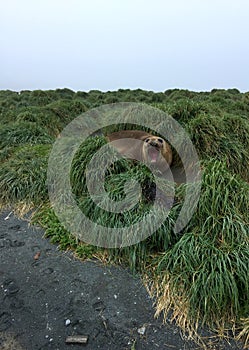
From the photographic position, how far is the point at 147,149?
10.3 ft

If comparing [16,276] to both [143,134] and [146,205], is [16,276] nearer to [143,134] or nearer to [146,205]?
[146,205]

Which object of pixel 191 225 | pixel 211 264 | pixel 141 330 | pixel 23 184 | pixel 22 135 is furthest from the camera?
pixel 22 135

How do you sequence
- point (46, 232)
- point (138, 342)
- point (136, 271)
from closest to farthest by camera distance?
point (138, 342) < point (136, 271) < point (46, 232)

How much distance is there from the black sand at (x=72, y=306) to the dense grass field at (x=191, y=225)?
4.3 inches

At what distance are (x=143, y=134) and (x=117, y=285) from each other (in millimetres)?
1896

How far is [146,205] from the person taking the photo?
258 cm

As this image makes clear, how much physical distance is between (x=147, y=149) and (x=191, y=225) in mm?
1084

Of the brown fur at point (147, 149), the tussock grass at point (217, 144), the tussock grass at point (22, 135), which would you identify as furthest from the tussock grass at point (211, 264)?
the tussock grass at point (22, 135)

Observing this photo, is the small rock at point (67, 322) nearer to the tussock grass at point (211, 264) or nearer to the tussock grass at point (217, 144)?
the tussock grass at point (211, 264)

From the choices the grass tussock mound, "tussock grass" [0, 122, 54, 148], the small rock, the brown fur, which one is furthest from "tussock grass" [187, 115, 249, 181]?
"tussock grass" [0, 122, 54, 148]

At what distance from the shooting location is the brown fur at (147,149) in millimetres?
3129

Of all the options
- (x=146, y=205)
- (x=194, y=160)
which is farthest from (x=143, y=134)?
(x=146, y=205)

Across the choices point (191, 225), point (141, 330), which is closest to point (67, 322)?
point (141, 330)

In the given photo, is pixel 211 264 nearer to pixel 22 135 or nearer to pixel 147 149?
pixel 147 149
